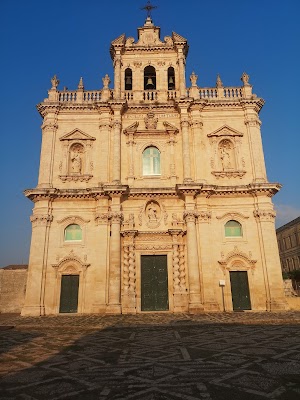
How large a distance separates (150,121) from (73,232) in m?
9.31

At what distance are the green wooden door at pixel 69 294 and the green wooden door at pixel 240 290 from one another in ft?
31.3

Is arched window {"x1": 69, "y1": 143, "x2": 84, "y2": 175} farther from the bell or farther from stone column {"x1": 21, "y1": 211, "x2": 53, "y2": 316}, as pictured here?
the bell

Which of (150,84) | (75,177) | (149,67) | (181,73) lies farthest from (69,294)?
(149,67)

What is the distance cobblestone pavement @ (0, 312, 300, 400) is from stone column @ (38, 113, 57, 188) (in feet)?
35.5

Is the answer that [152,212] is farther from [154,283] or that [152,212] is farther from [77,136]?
[77,136]

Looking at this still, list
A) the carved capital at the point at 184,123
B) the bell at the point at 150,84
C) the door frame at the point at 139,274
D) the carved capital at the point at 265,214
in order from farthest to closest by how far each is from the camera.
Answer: the bell at the point at 150,84 < the carved capital at the point at 184,123 < the carved capital at the point at 265,214 < the door frame at the point at 139,274

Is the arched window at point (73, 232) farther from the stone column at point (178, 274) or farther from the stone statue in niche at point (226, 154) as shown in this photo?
the stone statue in niche at point (226, 154)

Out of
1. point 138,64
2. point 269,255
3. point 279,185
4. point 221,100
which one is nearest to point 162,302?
point 269,255

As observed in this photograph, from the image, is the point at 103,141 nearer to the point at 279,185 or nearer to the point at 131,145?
the point at 131,145

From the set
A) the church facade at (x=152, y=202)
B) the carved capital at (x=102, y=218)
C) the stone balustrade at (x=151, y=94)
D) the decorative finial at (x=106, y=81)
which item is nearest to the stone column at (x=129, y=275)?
the church facade at (x=152, y=202)

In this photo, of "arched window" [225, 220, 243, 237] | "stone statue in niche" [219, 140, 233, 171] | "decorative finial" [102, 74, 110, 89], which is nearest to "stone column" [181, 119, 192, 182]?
"stone statue in niche" [219, 140, 233, 171]

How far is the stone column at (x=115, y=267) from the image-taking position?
59.2 feet

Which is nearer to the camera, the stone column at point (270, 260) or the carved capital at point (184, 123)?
the stone column at point (270, 260)

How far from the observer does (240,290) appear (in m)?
19.3
